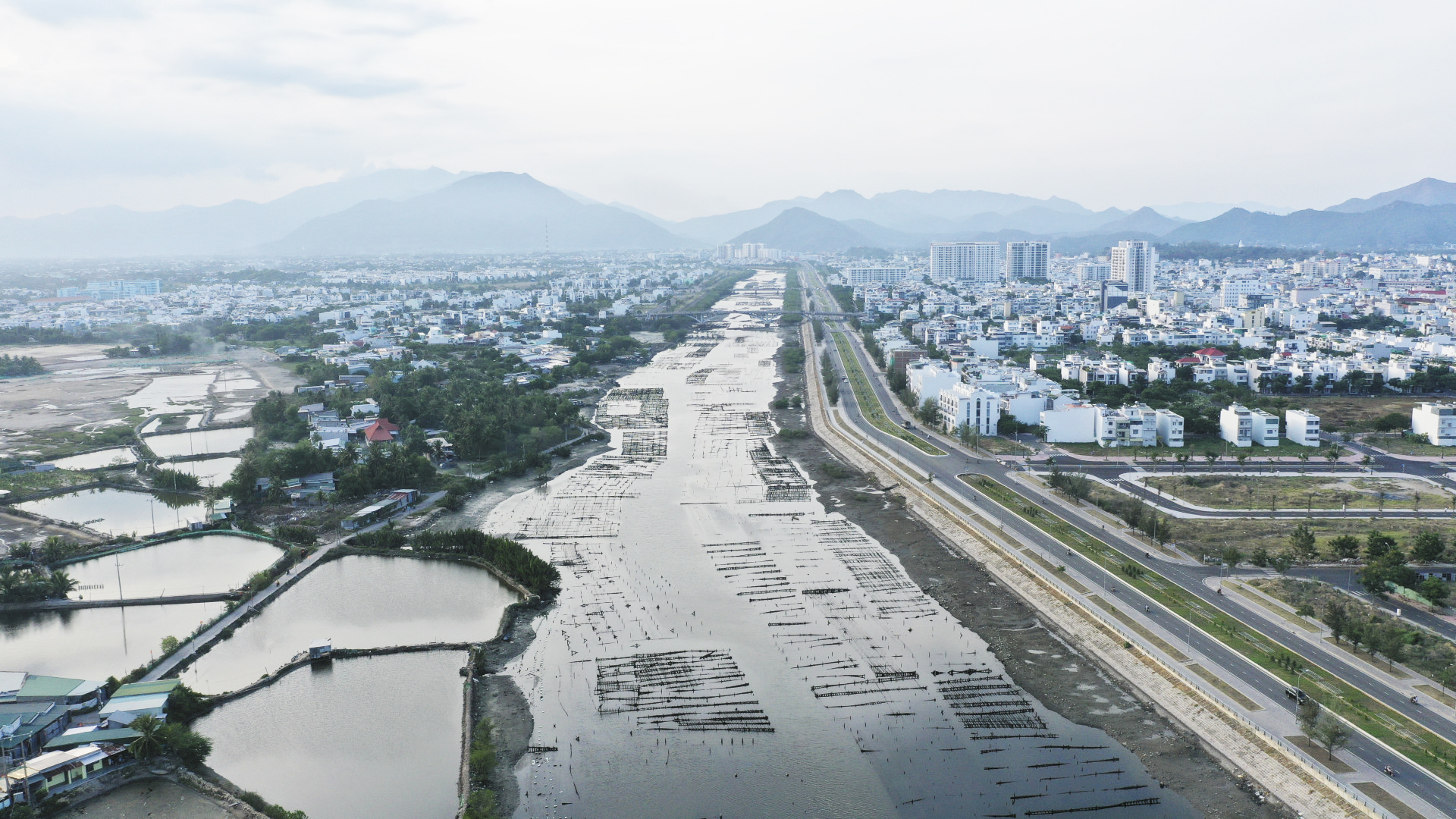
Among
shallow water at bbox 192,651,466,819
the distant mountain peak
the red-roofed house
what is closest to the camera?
shallow water at bbox 192,651,466,819

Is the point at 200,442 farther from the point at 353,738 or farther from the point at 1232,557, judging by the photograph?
the point at 1232,557

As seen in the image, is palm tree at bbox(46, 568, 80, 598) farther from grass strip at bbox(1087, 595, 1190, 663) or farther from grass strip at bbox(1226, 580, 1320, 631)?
grass strip at bbox(1226, 580, 1320, 631)

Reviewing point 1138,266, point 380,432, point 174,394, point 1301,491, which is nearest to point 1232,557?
point 1301,491

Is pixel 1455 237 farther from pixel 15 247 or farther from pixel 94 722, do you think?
pixel 15 247

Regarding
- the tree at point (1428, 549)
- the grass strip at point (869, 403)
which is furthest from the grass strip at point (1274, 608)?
the grass strip at point (869, 403)

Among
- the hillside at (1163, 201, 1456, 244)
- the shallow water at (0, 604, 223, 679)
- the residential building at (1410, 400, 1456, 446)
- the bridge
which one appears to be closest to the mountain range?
the hillside at (1163, 201, 1456, 244)

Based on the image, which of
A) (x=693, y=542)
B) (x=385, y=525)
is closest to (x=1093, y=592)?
(x=693, y=542)
